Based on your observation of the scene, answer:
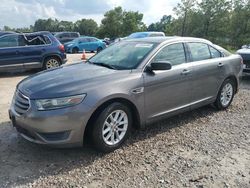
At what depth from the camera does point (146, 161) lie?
13.3ft

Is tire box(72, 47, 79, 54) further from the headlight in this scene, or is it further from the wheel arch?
the headlight

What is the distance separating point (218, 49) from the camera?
6.19m

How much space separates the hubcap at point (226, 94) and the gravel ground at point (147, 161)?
3.24 ft

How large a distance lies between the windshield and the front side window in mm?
5966

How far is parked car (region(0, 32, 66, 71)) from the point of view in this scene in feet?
33.6

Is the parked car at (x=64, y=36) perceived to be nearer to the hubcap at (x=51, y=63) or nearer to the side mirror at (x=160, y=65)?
the hubcap at (x=51, y=63)

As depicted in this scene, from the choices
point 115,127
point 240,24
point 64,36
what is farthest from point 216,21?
point 115,127

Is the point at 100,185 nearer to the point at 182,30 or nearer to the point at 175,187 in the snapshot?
the point at 175,187

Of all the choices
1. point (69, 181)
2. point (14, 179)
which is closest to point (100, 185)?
point (69, 181)

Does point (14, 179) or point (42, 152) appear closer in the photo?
point (14, 179)

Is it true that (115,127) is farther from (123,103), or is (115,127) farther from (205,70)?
(205,70)

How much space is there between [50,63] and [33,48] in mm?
805

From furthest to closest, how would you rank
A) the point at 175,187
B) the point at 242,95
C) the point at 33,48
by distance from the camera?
the point at 33,48 → the point at 242,95 → the point at 175,187

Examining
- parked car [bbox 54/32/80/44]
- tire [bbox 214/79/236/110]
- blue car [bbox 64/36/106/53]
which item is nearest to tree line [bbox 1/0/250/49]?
parked car [bbox 54/32/80/44]
